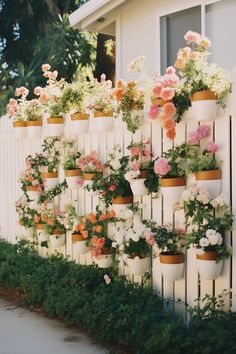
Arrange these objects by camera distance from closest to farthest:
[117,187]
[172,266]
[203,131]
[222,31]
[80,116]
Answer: [203,131]
[172,266]
[117,187]
[80,116]
[222,31]

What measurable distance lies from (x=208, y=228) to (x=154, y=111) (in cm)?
114

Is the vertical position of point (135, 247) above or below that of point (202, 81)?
below

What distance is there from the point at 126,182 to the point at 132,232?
22.7 inches

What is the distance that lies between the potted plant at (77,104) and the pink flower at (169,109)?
174cm


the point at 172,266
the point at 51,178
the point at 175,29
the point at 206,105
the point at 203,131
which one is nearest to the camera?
the point at 206,105

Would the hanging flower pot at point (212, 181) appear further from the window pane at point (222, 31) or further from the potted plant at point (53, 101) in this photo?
the window pane at point (222, 31)

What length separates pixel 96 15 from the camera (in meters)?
9.92

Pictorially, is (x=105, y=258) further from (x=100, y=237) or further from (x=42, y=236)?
(x=42, y=236)

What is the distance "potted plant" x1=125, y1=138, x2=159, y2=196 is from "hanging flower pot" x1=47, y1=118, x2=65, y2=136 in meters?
1.67

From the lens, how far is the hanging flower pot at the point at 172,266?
518 cm

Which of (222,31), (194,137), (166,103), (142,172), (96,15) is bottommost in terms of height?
(142,172)

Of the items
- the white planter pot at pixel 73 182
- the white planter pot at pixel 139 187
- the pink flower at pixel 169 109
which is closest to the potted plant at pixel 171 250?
the white planter pot at pixel 139 187

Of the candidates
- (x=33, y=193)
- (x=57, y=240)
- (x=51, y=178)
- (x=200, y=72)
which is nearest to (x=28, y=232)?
(x=33, y=193)

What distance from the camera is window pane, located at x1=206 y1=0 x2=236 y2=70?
26.0 feet
